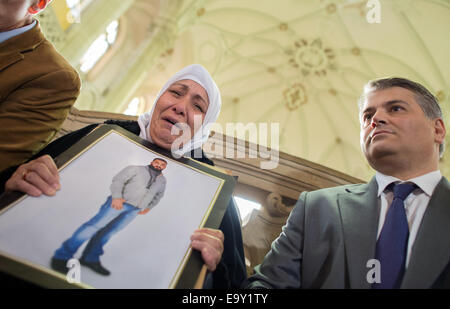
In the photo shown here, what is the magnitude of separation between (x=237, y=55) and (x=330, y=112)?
4402 millimetres

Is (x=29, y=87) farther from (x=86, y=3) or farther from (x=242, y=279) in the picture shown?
(x=86, y=3)

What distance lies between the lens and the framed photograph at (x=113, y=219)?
0.88 metres

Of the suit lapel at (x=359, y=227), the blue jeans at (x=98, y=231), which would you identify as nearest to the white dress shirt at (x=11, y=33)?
the blue jeans at (x=98, y=231)

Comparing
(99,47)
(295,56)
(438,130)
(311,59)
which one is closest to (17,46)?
(438,130)

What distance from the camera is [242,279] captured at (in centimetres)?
141

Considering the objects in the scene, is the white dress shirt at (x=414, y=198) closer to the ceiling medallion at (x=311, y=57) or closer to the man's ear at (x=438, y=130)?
the man's ear at (x=438, y=130)

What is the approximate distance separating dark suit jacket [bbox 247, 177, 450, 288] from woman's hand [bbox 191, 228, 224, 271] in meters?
0.32

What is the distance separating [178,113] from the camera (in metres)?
1.80

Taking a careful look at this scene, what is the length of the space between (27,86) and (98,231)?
111 centimetres

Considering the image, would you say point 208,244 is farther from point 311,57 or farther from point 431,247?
point 311,57

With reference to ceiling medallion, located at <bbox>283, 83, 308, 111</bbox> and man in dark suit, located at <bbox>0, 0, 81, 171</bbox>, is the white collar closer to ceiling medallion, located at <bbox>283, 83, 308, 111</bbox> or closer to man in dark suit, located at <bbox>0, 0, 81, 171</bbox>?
man in dark suit, located at <bbox>0, 0, 81, 171</bbox>

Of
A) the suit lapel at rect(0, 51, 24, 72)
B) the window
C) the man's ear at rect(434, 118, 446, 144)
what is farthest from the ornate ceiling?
the man's ear at rect(434, 118, 446, 144)

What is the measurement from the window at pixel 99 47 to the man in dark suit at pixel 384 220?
740cm
